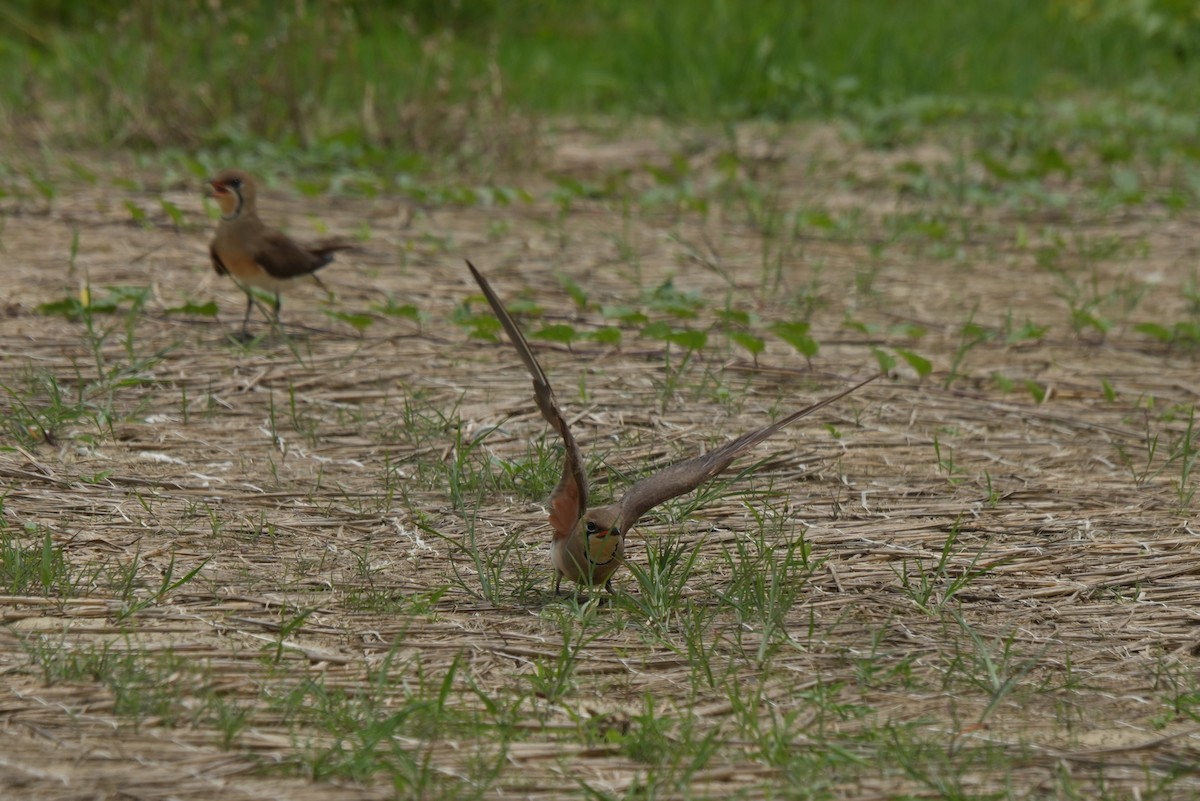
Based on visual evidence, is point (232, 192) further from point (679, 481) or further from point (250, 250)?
point (679, 481)

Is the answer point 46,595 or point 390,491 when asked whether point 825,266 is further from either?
point 46,595

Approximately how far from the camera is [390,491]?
147 inches

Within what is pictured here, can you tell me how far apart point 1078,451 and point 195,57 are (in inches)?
224

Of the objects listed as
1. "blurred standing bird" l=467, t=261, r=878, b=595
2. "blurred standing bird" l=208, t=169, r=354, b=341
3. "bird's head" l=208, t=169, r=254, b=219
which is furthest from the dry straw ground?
"bird's head" l=208, t=169, r=254, b=219

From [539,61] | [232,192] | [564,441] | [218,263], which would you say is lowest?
[218,263]

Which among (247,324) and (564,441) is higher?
(564,441)

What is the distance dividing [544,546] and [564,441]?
0.68 meters

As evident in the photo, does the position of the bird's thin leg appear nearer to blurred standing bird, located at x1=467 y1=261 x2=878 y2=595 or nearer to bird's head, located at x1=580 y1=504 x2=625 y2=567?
blurred standing bird, located at x1=467 y1=261 x2=878 y2=595

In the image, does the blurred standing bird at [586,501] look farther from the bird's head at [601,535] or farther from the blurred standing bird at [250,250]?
the blurred standing bird at [250,250]

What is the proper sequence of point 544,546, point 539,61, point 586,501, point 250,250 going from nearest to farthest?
point 586,501, point 544,546, point 250,250, point 539,61

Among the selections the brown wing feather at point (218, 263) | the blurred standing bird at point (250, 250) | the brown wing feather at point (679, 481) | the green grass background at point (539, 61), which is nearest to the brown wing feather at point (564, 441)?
the brown wing feather at point (679, 481)

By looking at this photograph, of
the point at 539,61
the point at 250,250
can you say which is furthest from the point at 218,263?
the point at 539,61

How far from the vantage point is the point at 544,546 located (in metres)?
3.50

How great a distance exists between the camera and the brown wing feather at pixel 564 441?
2.85m
